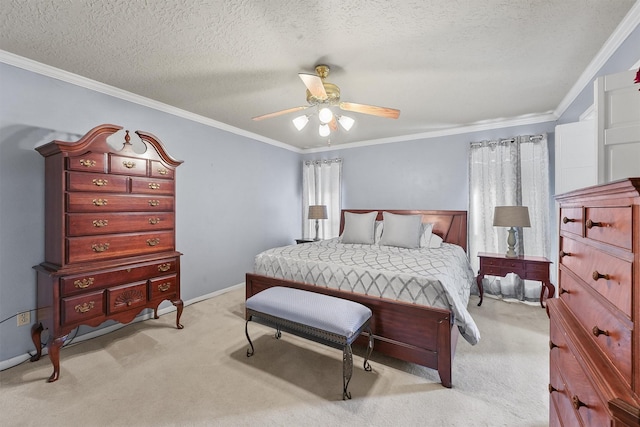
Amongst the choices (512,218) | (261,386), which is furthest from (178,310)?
(512,218)

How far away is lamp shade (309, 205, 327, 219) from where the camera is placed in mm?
5125

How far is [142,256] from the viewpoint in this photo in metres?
2.66

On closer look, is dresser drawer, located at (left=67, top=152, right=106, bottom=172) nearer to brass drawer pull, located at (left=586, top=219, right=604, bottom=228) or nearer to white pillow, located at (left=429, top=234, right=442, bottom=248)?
brass drawer pull, located at (left=586, top=219, right=604, bottom=228)

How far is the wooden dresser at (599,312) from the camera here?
681 millimetres

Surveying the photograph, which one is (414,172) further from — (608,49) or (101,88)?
(101,88)

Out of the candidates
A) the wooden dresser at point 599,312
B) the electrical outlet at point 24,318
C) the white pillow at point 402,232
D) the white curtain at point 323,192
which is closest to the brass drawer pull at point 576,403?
the wooden dresser at point 599,312

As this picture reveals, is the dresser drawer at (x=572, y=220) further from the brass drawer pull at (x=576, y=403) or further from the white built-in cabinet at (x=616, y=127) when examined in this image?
the brass drawer pull at (x=576, y=403)

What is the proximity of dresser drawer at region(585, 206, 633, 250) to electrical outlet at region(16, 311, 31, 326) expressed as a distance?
151 inches

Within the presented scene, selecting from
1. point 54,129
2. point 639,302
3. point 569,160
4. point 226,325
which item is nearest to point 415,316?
point 639,302

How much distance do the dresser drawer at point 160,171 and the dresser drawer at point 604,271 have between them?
3242 mm

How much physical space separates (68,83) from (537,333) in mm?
5263

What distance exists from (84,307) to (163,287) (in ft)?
2.14

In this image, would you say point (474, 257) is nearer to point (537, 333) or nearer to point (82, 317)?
point (537, 333)

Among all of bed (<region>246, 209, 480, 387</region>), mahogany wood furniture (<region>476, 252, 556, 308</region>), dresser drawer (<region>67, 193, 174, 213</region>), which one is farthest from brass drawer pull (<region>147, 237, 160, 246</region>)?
mahogany wood furniture (<region>476, 252, 556, 308</region>)
